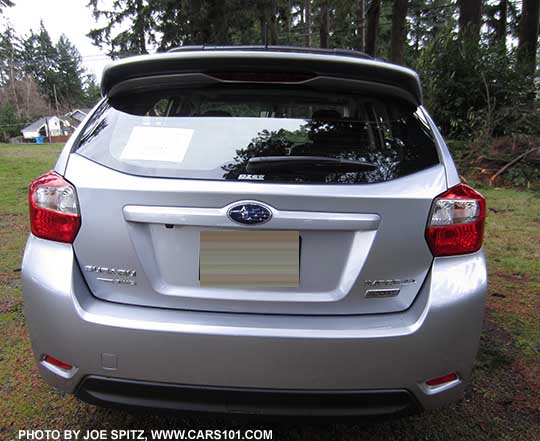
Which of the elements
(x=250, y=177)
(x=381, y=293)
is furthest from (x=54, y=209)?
(x=381, y=293)

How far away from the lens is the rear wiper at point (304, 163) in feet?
5.12

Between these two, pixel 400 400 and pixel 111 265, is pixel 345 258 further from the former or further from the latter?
pixel 111 265

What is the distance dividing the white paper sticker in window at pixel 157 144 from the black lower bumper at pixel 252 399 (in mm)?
800

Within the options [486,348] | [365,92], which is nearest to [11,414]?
[365,92]

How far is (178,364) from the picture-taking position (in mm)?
1504

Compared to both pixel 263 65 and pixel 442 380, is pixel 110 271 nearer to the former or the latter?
pixel 263 65

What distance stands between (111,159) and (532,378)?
8.04 feet

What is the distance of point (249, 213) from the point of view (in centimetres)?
147

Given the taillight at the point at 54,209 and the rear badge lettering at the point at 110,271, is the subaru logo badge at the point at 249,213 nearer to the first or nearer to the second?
the rear badge lettering at the point at 110,271

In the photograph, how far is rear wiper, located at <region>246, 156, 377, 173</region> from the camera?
156 centimetres

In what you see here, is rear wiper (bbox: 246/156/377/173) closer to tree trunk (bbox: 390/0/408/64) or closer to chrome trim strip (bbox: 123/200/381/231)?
chrome trim strip (bbox: 123/200/381/231)

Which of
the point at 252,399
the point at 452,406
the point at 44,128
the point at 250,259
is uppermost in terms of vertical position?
the point at 250,259

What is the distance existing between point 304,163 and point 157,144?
55 cm

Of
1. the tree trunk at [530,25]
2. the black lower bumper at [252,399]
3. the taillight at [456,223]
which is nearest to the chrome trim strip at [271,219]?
the taillight at [456,223]
